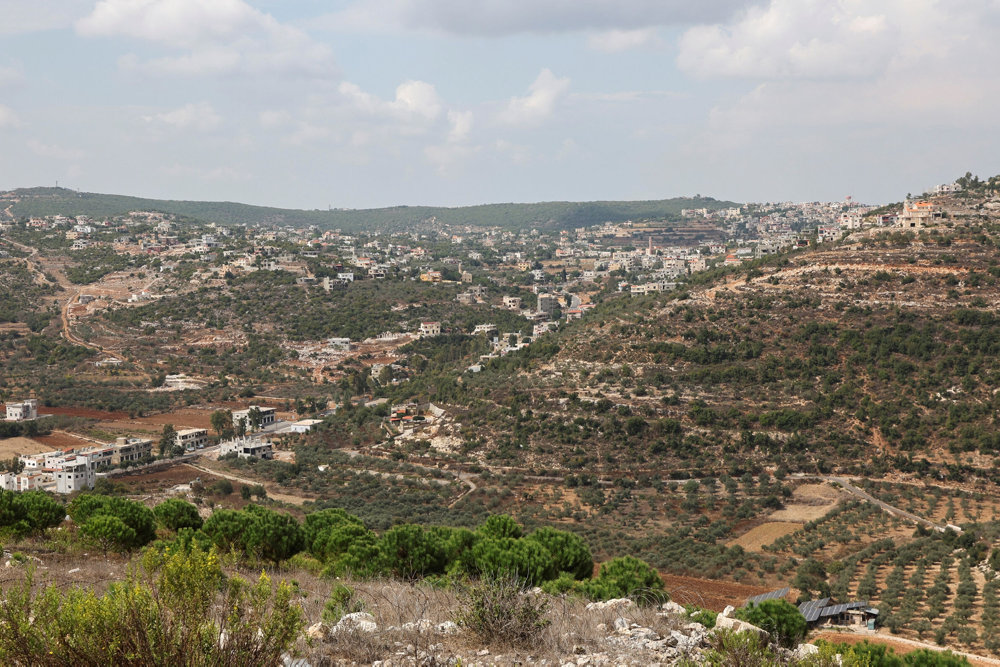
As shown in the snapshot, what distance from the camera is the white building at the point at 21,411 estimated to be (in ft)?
172

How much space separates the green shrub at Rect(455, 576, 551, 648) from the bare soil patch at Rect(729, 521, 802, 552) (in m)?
21.0

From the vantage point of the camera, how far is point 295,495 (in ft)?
123

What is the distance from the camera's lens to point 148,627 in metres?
6.16

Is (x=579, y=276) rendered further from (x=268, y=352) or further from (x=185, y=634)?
(x=185, y=634)

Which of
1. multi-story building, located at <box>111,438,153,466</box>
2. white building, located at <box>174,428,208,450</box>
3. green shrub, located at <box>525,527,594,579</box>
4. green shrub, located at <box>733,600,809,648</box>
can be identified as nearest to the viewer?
green shrub, located at <box>733,600,809,648</box>

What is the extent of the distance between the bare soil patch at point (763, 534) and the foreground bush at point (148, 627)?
81.1ft

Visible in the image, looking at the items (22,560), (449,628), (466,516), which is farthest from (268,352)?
(449,628)

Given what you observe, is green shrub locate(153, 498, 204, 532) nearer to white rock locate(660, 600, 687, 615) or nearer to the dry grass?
the dry grass

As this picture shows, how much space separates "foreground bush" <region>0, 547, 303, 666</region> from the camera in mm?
5965

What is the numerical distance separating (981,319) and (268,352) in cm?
5579

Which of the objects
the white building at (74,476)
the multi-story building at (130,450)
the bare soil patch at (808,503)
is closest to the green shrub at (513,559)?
the bare soil patch at (808,503)

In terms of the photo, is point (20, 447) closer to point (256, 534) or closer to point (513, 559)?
point (256, 534)

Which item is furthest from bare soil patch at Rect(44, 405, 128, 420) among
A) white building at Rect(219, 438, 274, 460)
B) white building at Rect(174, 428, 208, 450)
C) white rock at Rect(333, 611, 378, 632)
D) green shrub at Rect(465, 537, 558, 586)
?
white rock at Rect(333, 611, 378, 632)

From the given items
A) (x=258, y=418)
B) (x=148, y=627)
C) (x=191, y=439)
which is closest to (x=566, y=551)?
(x=148, y=627)
